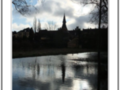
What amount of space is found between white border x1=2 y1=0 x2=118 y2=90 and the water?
7.3 inches

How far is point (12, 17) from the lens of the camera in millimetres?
3104

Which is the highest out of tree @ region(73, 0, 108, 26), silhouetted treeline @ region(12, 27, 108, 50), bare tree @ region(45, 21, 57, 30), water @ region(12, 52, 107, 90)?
tree @ region(73, 0, 108, 26)

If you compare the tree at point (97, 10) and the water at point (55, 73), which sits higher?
the tree at point (97, 10)

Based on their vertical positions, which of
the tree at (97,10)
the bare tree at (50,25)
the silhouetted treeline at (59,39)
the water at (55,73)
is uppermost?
the tree at (97,10)

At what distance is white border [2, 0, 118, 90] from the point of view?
113 inches

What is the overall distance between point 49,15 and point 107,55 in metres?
1.41
